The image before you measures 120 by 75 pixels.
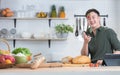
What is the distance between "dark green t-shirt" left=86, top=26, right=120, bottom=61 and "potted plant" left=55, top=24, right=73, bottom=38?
4.98ft

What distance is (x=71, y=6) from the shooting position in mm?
4652

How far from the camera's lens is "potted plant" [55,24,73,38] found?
441 cm

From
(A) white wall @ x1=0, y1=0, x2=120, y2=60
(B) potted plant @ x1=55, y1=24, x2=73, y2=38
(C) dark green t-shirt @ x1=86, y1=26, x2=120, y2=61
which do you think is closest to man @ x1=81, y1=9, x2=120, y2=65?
(C) dark green t-shirt @ x1=86, y1=26, x2=120, y2=61

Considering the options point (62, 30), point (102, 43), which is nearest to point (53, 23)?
point (62, 30)

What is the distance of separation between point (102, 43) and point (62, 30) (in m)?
1.61

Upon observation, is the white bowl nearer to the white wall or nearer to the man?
the white wall

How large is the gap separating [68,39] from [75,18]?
0.42 meters

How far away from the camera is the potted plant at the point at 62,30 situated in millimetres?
4414

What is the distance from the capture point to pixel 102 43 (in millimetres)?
2871

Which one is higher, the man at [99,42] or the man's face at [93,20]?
the man's face at [93,20]

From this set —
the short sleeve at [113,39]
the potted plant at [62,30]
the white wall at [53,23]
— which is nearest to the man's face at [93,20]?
the short sleeve at [113,39]

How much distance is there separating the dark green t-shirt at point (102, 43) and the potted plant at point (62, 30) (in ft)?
4.98

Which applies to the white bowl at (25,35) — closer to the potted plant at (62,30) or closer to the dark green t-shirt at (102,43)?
the potted plant at (62,30)

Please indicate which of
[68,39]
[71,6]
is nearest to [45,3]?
[71,6]
